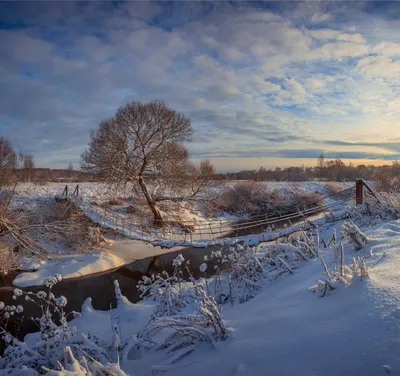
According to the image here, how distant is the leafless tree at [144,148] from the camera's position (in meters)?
17.6

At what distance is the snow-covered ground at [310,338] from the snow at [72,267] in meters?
8.76

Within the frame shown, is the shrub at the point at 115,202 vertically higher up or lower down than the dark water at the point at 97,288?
higher up

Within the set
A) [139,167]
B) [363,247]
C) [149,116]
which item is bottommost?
[363,247]

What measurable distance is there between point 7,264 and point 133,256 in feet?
16.5

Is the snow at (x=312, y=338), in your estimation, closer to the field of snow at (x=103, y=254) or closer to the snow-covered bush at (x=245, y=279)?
the snow-covered bush at (x=245, y=279)

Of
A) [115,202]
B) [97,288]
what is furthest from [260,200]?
[97,288]

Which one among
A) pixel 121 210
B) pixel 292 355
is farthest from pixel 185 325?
pixel 121 210

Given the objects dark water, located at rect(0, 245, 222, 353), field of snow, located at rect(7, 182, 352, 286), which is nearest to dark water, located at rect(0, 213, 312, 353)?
dark water, located at rect(0, 245, 222, 353)

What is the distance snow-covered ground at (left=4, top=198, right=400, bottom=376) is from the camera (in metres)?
2.19

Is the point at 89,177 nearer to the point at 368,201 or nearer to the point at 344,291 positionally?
the point at 368,201

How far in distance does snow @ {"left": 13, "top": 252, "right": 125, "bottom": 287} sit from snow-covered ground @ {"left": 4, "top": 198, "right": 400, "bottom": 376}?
8.76m

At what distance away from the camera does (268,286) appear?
5012mm

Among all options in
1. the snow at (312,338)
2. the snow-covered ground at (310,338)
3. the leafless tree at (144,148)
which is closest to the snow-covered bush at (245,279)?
the snow-covered ground at (310,338)

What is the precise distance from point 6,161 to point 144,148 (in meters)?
10.5
